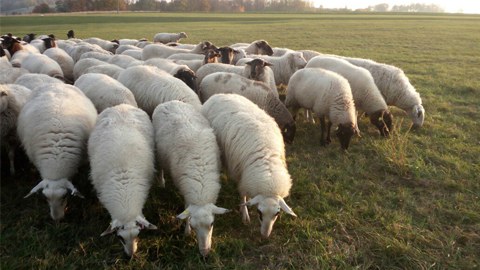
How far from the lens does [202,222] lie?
11.8 ft

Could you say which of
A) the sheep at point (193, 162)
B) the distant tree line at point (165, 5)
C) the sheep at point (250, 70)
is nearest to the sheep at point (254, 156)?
the sheep at point (193, 162)

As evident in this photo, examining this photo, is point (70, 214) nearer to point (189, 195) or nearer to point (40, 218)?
point (40, 218)

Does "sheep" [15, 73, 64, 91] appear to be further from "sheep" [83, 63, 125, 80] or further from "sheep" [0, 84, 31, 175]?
"sheep" [83, 63, 125, 80]

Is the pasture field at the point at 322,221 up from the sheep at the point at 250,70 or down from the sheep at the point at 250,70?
down

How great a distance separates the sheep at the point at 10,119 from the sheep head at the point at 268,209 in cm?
371

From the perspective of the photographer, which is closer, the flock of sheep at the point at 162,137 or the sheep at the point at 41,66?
the flock of sheep at the point at 162,137

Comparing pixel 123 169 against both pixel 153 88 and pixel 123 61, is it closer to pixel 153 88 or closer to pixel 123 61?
pixel 153 88

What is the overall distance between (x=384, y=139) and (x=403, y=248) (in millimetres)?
3477

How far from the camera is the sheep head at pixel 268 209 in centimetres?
384

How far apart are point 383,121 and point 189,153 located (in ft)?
15.0

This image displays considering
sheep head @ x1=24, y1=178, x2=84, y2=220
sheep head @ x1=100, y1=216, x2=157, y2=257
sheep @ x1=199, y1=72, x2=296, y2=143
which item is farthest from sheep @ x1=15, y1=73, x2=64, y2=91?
sheep head @ x1=100, y1=216, x2=157, y2=257

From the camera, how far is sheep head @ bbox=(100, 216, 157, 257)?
3473 mm

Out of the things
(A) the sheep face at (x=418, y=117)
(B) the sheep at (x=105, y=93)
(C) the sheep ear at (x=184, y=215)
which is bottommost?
(A) the sheep face at (x=418, y=117)

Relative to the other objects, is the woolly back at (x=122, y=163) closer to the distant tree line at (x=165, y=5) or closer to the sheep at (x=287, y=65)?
the sheep at (x=287, y=65)
